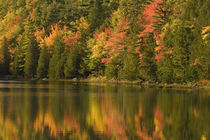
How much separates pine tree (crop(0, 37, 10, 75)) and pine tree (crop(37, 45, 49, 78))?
574 inches

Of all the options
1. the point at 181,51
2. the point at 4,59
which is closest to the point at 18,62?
the point at 4,59

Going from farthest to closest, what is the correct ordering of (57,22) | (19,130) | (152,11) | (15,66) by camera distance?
(57,22) < (15,66) < (152,11) < (19,130)

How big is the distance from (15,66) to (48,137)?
88.3 m

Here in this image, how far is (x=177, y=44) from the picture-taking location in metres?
52.2

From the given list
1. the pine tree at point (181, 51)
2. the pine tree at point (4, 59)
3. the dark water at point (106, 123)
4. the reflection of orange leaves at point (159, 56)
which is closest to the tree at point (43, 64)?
the pine tree at point (4, 59)

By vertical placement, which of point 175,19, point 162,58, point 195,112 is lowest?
point 195,112

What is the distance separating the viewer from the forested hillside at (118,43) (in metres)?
51.6

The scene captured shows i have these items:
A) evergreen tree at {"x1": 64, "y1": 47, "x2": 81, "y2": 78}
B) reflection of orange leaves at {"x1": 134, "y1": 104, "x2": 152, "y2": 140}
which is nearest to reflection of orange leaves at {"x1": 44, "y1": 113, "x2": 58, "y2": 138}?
reflection of orange leaves at {"x1": 134, "y1": 104, "x2": 152, "y2": 140}

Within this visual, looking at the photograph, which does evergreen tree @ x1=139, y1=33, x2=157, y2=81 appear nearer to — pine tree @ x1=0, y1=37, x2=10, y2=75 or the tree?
the tree

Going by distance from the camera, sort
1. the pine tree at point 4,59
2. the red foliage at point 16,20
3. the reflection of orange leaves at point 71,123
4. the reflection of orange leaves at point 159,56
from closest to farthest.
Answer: the reflection of orange leaves at point 71,123 < the reflection of orange leaves at point 159,56 < the pine tree at point 4,59 < the red foliage at point 16,20

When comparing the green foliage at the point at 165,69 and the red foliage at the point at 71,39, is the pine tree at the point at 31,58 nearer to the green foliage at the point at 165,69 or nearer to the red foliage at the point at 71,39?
the red foliage at the point at 71,39

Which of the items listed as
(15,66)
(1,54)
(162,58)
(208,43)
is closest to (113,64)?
(162,58)

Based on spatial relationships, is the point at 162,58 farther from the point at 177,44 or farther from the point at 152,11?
the point at 152,11

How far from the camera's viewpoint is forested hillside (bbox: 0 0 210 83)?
51562 millimetres
